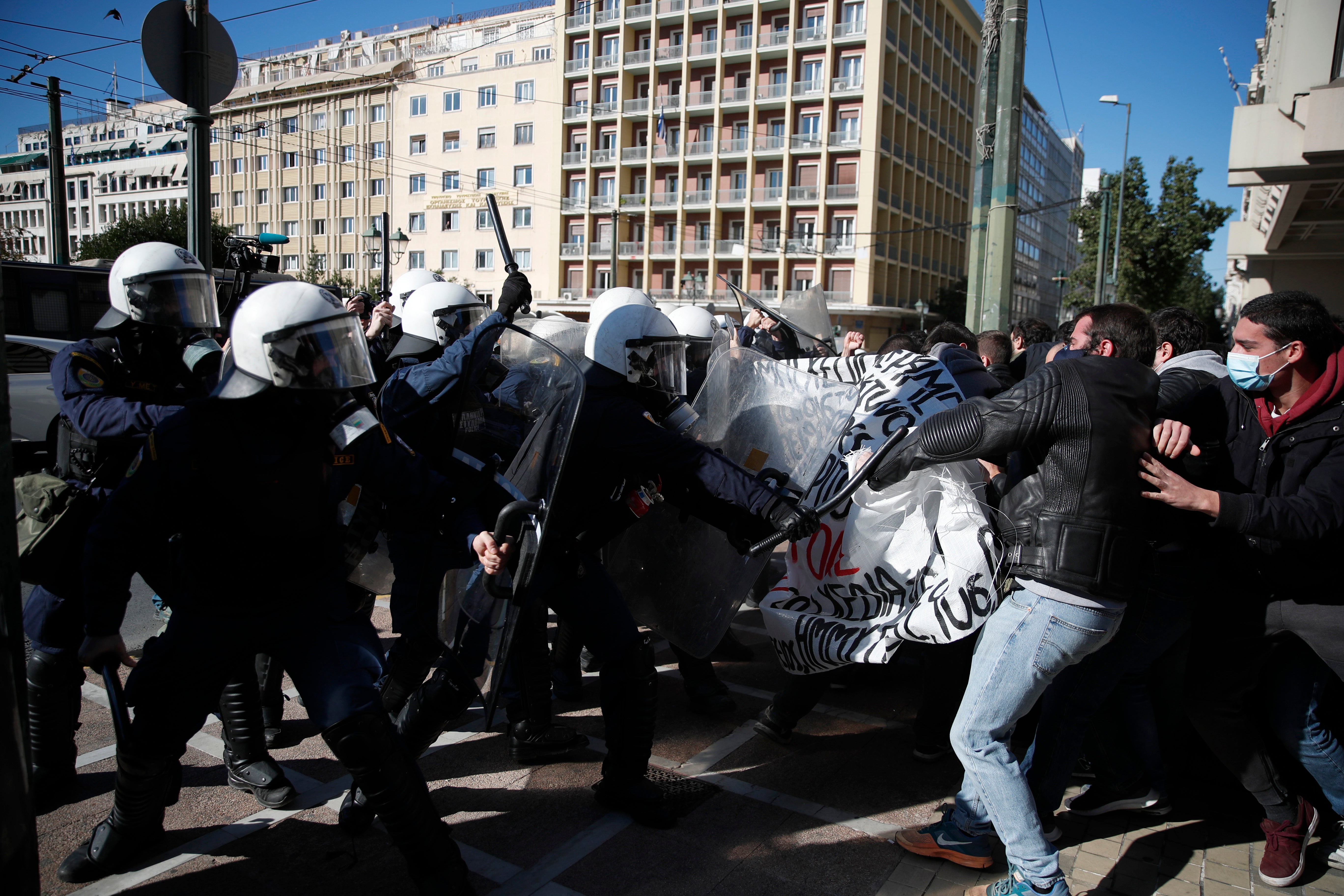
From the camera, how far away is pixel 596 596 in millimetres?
3107

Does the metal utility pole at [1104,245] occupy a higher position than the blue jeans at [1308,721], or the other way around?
the metal utility pole at [1104,245]

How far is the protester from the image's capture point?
7.82 ft

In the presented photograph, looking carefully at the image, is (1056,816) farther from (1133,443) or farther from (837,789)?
(1133,443)

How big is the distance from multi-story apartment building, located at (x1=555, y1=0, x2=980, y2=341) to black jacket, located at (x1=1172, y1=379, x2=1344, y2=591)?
3868 cm

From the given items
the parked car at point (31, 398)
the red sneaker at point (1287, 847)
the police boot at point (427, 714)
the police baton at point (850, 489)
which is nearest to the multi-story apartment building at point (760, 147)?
the parked car at point (31, 398)

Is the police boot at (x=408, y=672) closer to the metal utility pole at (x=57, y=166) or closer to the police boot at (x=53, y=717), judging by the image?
the police boot at (x=53, y=717)

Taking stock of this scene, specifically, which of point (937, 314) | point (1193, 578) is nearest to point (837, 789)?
point (1193, 578)

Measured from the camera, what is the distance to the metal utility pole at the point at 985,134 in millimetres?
7133

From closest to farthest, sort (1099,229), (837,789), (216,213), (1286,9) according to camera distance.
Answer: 1. (837,789)
2. (1286,9)
3. (1099,229)
4. (216,213)

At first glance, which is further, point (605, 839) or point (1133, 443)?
point (605, 839)

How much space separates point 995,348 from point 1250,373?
11.8ft

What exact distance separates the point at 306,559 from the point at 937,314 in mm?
49347

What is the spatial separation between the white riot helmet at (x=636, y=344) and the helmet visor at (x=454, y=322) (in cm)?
108

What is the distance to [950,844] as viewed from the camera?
8.91 ft
